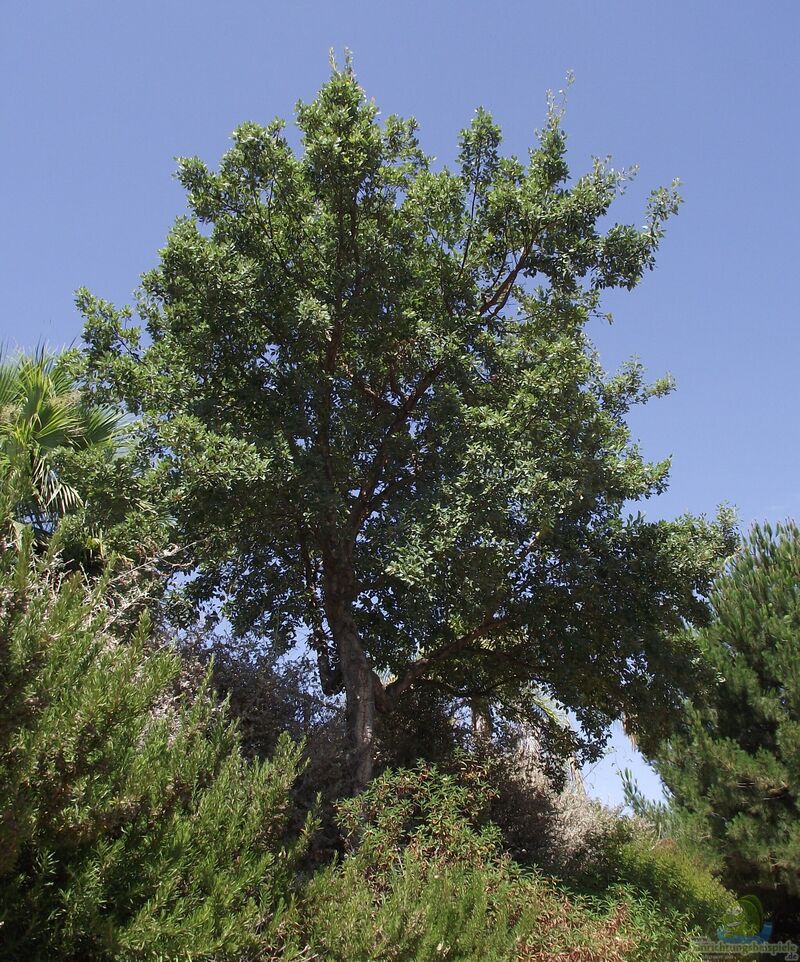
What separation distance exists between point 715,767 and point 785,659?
2005mm

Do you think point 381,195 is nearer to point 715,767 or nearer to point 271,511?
point 271,511

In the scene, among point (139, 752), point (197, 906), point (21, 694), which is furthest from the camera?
point (139, 752)

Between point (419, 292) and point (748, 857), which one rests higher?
point (419, 292)

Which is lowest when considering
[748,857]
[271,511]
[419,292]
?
[748,857]

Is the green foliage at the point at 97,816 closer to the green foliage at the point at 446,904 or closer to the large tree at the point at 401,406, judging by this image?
the green foliage at the point at 446,904

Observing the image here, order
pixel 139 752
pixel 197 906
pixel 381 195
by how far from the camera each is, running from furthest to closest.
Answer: pixel 381 195 → pixel 139 752 → pixel 197 906

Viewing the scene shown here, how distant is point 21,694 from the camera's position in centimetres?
445

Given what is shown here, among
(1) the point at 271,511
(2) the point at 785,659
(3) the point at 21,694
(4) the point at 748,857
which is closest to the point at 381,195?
(1) the point at 271,511

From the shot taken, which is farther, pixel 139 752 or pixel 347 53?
pixel 347 53
